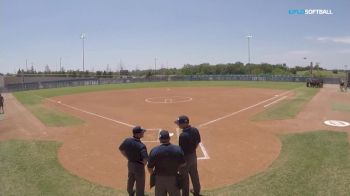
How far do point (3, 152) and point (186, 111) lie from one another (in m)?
14.2

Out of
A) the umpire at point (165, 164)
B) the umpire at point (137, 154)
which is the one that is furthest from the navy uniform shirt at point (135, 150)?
the umpire at point (165, 164)

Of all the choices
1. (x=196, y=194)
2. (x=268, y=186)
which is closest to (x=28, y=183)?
(x=196, y=194)

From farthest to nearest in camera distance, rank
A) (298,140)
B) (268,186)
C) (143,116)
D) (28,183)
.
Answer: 1. (143,116)
2. (298,140)
3. (28,183)
4. (268,186)

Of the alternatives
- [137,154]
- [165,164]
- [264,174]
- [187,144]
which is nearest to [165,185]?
[165,164]

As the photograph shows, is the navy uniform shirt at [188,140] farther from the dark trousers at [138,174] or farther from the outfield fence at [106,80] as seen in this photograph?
the outfield fence at [106,80]

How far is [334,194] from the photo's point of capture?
841cm

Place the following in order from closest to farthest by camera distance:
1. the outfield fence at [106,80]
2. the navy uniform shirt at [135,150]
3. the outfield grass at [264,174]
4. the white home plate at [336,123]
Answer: the navy uniform shirt at [135,150] → the outfield grass at [264,174] → the white home plate at [336,123] → the outfield fence at [106,80]

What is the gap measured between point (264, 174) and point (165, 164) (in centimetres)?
477

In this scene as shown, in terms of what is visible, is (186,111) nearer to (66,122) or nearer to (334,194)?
(66,122)

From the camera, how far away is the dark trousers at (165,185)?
689 cm

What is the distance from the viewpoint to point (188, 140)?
8.16 m

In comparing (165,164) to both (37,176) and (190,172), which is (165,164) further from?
(37,176)

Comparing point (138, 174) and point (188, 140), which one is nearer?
point (138, 174)

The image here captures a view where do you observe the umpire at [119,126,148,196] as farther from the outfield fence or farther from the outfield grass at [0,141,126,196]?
the outfield fence
